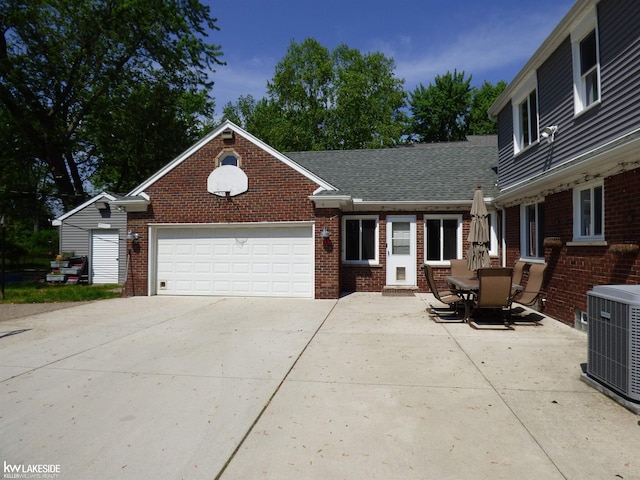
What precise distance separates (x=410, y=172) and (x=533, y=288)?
24.5 ft

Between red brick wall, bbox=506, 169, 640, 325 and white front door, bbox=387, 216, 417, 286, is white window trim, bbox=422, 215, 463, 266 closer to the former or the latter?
white front door, bbox=387, 216, 417, 286

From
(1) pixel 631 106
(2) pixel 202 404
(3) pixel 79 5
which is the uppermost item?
(3) pixel 79 5

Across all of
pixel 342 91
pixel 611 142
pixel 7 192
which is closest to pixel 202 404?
pixel 611 142

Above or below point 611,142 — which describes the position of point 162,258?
below

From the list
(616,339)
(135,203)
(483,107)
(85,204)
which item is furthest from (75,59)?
(483,107)

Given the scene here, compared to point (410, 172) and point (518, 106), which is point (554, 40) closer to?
point (518, 106)

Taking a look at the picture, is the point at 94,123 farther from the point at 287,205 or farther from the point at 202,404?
the point at 202,404

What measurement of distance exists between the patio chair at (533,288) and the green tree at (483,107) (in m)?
30.4

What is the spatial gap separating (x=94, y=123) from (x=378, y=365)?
26187mm

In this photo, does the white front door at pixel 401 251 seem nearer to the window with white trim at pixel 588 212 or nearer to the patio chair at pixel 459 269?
the patio chair at pixel 459 269

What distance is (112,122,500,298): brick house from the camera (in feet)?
37.9

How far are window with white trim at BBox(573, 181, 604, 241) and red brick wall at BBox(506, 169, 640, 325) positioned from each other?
0.52 ft

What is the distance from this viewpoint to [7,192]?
24.3 metres

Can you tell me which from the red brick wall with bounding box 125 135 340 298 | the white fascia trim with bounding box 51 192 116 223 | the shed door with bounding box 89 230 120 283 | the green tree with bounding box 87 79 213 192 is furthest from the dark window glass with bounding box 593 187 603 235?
the green tree with bounding box 87 79 213 192
